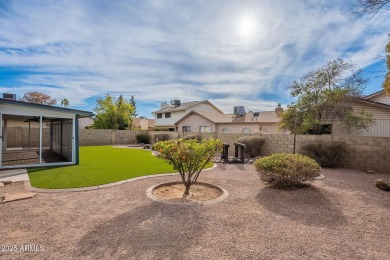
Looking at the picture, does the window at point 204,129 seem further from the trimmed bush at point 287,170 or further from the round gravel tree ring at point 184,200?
the trimmed bush at point 287,170

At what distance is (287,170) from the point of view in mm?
5996

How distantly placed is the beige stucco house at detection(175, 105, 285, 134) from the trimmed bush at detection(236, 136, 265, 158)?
478 inches

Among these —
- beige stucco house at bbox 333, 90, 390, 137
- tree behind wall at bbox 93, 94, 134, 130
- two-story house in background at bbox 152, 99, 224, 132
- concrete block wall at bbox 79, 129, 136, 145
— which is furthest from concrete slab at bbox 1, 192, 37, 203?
two-story house in background at bbox 152, 99, 224, 132

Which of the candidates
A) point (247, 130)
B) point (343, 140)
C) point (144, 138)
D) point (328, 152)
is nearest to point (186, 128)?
point (144, 138)

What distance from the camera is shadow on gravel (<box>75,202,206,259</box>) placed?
3121 mm

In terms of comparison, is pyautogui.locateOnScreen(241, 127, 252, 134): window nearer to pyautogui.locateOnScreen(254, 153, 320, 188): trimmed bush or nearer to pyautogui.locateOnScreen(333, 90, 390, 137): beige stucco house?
pyautogui.locateOnScreen(333, 90, 390, 137): beige stucco house

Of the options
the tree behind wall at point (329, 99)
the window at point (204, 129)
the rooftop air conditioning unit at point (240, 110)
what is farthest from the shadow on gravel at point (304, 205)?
the rooftop air conditioning unit at point (240, 110)

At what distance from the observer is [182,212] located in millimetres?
4594

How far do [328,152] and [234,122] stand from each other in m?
18.1

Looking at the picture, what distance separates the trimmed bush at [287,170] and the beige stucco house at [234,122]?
20.0m

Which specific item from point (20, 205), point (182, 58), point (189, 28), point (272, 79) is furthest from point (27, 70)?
point (272, 79)

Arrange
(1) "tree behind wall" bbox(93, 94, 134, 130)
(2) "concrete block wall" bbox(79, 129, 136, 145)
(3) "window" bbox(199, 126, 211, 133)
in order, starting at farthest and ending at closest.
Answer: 1. (1) "tree behind wall" bbox(93, 94, 134, 130)
2. (3) "window" bbox(199, 126, 211, 133)
3. (2) "concrete block wall" bbox(79, 129, 136, 145)

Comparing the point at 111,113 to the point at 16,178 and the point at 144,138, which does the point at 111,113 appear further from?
the point at 16,178

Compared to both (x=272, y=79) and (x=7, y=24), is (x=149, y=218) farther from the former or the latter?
(x=272, y=79)
